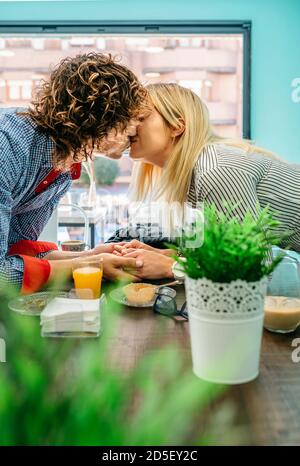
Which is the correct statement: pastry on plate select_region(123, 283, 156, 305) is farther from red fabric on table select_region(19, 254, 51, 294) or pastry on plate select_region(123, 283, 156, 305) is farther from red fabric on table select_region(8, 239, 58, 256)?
red fabric on table select_region(8, 239, 58, 256)

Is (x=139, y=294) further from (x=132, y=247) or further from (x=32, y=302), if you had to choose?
(x=132, y=247)

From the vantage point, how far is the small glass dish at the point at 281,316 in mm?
1000

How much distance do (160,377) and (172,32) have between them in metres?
3.91

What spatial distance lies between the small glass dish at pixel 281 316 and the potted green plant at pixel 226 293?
0.72ft

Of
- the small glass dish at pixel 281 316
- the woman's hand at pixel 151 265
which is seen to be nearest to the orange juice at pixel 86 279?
the woman's hand at pixel 151 265

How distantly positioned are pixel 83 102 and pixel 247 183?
501 millimetres

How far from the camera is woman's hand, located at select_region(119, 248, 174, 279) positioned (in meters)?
1.49

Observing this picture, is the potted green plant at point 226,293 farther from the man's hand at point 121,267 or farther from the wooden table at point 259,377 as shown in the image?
the man's hand at point 121,267

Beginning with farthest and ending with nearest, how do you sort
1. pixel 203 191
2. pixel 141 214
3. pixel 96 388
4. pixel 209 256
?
pixel 141 214
pixel 203 191
pixel 209 256
pixel 96 388

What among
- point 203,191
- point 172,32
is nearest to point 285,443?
point 203,191

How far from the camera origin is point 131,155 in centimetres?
182

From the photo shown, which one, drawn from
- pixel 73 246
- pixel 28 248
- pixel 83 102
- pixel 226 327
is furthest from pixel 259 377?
pixel 73 246
